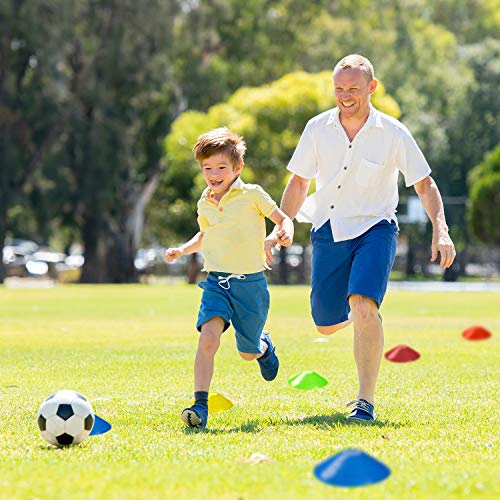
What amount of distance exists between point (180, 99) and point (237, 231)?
43.9m

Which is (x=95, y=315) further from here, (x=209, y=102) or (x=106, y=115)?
(x=209, y=102)

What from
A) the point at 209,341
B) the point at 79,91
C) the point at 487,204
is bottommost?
the point at 487,204

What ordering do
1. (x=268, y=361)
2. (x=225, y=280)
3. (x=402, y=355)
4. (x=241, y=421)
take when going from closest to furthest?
(x=241, y=421)
(x=225, y=280)
(x=268, y=361)
(x=402, y=355)

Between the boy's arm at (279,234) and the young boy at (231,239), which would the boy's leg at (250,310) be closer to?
the young boy at (231,239)

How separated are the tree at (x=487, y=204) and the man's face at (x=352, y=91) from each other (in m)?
44.4

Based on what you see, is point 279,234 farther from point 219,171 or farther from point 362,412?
point 362,412

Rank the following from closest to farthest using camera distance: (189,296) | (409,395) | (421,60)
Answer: (409,395) → (189,296) → (421,60)

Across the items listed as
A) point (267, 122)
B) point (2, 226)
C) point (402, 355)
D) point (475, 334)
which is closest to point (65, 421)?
point (402, 355)

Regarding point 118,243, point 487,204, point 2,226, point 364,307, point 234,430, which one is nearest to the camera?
point 234,430

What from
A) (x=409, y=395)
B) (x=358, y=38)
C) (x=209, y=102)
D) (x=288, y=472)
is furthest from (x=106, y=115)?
(x=288, y=472)

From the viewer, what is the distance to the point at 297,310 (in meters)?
23.6

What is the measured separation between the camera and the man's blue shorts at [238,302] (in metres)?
7.22

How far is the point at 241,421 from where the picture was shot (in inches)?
271

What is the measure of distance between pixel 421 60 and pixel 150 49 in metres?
Result: 19.8
